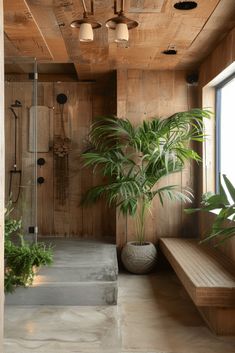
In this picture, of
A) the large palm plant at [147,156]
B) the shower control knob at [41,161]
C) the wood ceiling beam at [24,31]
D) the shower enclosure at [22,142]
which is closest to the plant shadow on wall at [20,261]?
the shower enclosure at [22,142]

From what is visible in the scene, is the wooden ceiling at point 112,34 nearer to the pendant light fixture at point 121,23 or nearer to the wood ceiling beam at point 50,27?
the wood ceiling beam at point 50,27

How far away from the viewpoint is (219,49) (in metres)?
3.68

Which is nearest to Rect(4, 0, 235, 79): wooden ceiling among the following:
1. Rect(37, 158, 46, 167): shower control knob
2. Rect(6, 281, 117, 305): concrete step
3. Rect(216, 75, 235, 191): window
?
Rect(216, 75, 235, 191): window

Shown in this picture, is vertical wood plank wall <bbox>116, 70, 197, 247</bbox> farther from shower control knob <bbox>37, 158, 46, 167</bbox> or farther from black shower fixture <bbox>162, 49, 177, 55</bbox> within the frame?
shower control knob <bbox>37, 158, 46, 167</bbox>

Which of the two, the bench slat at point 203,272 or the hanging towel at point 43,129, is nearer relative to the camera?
the bench slat at point 203,272

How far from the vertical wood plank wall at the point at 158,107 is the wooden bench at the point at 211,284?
87 cm

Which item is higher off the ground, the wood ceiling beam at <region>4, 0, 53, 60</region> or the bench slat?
the wood ceiling beam at <region>4, 0, 53, 60</region>

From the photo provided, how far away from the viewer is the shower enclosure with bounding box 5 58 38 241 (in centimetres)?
392

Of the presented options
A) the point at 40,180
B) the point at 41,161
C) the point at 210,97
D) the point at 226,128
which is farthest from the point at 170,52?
the point at 40,180

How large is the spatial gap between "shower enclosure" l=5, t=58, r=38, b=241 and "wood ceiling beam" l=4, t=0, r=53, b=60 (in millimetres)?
187

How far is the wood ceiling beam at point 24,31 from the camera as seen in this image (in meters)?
2.75

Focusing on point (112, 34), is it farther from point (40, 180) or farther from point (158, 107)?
point (40, 180)

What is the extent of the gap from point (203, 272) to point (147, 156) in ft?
5.07

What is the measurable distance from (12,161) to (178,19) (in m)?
2.49
